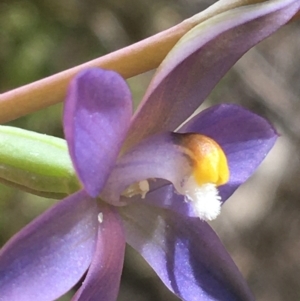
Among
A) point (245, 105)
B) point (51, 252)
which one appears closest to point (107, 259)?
point (51, 252)

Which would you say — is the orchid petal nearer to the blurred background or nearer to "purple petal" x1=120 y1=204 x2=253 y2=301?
"purple petal" x1=120 y1=204 x2=253 y2=301

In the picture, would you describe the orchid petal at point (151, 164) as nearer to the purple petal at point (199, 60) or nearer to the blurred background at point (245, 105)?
→ the purple petal at point (199, 60)

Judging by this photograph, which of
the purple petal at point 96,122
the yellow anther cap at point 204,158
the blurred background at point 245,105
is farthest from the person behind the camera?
the blurred background at point 245,105

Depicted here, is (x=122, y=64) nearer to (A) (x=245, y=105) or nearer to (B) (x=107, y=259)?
(B) (x=107, y=259)

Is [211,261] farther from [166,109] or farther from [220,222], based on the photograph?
[220,222]

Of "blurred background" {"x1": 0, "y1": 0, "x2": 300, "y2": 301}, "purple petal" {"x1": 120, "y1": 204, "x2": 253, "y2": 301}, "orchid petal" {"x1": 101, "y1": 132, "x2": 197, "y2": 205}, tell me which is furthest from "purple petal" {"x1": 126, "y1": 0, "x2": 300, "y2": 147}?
"blurred background" {"x1": 0, "y1": 0, "x2": 300, "y2": 301}

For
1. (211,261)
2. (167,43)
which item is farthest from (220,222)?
(167,43)

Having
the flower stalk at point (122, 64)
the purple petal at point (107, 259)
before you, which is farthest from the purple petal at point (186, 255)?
the flower stalk at point (122, 64)
